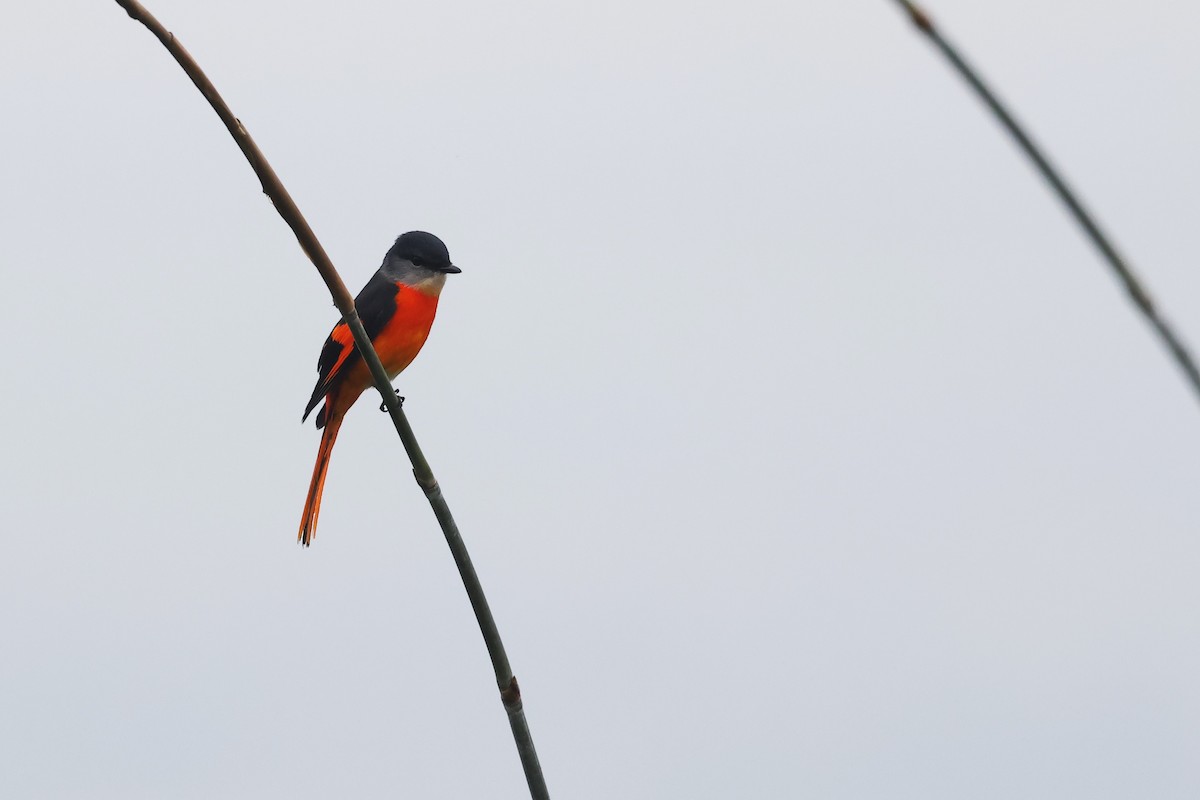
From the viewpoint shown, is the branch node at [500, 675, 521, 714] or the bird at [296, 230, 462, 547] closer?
the branch node at [500, 675, 521, 714]

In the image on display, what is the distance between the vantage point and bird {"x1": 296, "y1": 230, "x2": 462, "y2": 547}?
23.7ft

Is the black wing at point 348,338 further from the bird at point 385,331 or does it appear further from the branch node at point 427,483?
the branch node at point 427,483

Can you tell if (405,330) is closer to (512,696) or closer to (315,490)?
(315,490)

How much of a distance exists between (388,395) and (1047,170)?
211cm

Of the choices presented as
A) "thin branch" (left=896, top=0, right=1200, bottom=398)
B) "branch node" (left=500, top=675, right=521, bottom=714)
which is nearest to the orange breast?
"branch node" (left=500, top=675, right=521, bottom=714)

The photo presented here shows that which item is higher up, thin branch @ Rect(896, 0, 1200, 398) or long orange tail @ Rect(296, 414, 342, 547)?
long orange tail @ Rect(296, 414, 342, 547)

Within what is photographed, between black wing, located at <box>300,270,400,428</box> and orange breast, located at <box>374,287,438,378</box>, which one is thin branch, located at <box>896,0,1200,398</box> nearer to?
black wing, located at <box>300,270,400,428</box>

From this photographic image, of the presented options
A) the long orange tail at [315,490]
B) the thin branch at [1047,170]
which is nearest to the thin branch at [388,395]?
the thin branch at [1047,170]

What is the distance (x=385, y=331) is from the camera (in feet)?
24.8

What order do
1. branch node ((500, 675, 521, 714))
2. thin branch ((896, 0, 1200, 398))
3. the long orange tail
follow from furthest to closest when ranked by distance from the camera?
the long orange tail → branch node ((500, 675, 521, 714)) → thin branch ((896, 0, 1200, 398))

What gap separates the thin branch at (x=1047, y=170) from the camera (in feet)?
3.18

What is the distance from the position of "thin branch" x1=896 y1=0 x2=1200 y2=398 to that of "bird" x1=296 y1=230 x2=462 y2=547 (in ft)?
20.6

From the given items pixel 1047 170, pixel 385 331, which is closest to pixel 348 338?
pixel 385 331

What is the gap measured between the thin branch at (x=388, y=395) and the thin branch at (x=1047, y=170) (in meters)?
1.30
